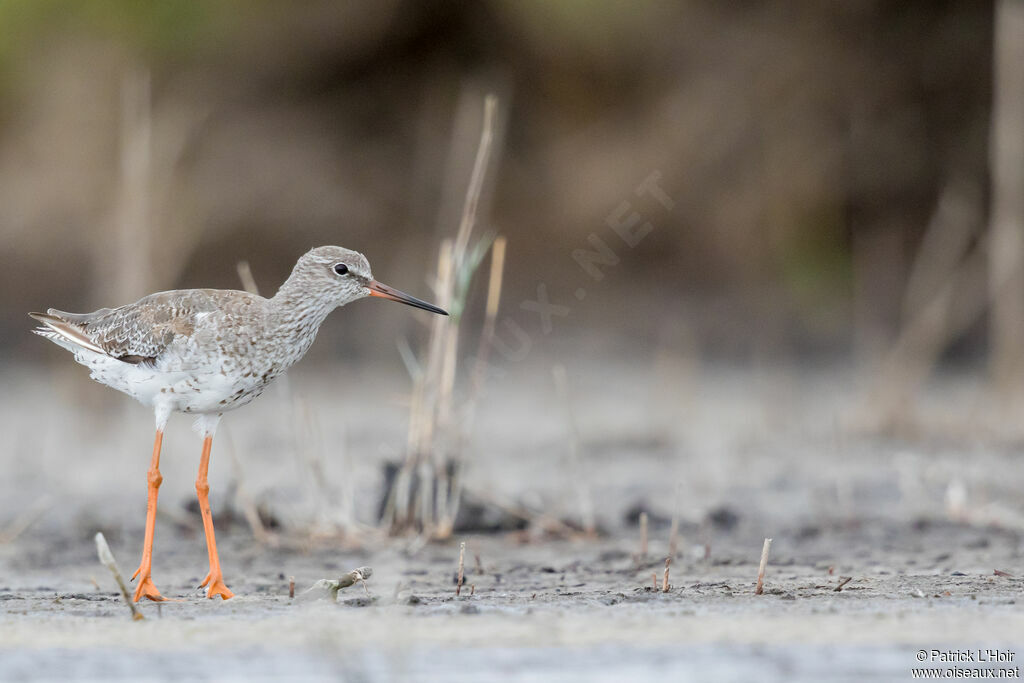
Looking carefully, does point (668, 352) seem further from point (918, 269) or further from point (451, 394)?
point (451, 394)

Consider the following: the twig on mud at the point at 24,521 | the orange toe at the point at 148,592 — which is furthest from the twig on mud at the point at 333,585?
the twig on mud at the point at 24,521

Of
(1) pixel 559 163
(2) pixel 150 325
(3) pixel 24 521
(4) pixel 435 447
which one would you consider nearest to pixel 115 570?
(2) pixel 150 325

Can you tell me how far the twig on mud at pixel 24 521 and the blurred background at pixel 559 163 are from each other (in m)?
4.57

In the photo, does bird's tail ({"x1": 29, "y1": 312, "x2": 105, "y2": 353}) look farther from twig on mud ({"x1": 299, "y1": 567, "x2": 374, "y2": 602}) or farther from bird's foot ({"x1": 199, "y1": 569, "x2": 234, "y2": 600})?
twig on mud ({"x1": 299, "y1": 567, "x2": 374, "y2": 602})

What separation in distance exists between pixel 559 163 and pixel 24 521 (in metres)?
7.55

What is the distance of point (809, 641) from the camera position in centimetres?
380

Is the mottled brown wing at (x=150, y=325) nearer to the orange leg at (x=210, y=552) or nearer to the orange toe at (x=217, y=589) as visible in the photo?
the orange leg at (x=210, y=552)

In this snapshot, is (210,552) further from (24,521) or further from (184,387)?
(24,521)

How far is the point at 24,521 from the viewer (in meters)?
6.99

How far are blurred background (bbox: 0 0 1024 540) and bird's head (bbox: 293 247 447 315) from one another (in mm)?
6397

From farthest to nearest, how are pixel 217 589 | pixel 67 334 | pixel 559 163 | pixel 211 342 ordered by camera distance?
pixel 559 163 < pixel 67 334 < pixel 211 342 < pixel 217 589

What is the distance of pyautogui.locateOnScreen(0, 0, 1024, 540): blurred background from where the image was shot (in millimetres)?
12719

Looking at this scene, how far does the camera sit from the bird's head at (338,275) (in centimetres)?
542

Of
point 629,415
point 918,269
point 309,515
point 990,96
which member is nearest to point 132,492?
point 309,515
